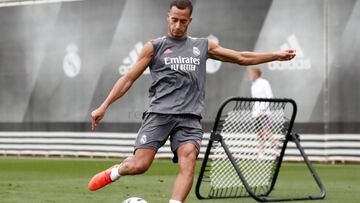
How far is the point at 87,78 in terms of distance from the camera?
73.6ft

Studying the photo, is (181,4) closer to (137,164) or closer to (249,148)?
(137,164)

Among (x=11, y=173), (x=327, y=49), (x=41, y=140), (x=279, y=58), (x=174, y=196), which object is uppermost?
(x=279, y=58)

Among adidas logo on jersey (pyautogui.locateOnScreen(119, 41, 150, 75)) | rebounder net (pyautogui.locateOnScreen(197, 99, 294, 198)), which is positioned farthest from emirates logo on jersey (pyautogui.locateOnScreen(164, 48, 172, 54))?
adidas logo on jersey (pyautogui.locateOnScreen(119, 41, 150, 75))

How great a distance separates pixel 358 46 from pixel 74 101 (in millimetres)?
7111

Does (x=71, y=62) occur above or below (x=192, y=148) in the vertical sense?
below

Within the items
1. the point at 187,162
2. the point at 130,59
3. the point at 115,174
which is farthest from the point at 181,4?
the point at 130,59

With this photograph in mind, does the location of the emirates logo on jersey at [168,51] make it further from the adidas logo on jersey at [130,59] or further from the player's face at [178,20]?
the adidas logo on jersey at [130,59]

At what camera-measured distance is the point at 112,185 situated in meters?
13.9

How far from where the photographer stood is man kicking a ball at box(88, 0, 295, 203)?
→ 8.76 metres

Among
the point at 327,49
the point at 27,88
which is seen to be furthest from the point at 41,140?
the point at 327,49

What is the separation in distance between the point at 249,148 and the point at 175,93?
396 centimetres

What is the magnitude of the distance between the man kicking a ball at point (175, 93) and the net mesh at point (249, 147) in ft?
9.28

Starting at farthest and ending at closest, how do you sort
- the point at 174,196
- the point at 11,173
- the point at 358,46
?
the point at 358,46, the point at 11,173, the point at 174,196

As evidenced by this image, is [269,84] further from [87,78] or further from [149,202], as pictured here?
[149,202]
